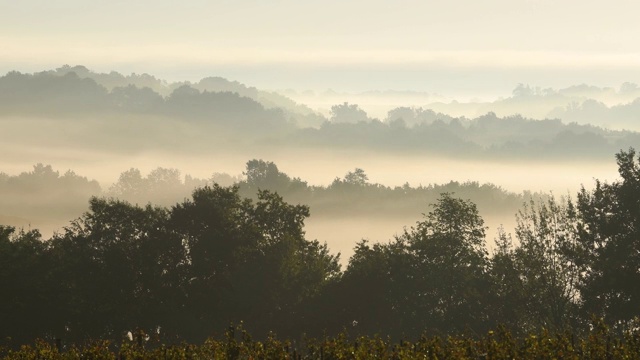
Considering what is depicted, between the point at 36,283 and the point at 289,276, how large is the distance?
18.9 metres

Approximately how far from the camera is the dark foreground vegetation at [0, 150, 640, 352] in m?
66.8

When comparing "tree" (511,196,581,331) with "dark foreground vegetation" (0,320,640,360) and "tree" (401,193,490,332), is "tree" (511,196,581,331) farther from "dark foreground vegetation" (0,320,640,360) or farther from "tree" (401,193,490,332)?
"dark foreground vegetation" (0,320,640,360)

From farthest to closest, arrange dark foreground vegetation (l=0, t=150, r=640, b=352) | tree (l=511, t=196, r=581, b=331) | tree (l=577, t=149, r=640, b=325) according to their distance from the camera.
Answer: tree (l=511, t=196, r=581, b=331) < dark foreground vegetation (l=0, t=150, r=640, b=352) < tree (l=577, t=149, r=640, b=325)

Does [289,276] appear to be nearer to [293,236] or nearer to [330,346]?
[293,236]

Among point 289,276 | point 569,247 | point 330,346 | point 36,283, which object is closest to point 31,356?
point 330,346

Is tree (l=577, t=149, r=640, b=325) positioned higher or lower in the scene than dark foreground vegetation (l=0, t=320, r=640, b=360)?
higher

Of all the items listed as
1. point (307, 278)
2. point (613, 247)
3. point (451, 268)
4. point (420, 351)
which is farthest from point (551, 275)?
point (420, 351)

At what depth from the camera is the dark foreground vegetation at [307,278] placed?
66812 millimetres

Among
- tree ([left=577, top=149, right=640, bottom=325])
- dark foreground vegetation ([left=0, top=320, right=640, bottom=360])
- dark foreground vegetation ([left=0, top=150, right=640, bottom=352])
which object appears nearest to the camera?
dark foreground vegetation ([left=0, top=320, right=640, bottom=360])

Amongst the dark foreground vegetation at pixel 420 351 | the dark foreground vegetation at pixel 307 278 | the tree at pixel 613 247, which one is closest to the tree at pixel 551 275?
the dark foreground vegetation at pixel 307 278

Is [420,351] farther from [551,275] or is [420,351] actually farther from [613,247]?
[551,275]

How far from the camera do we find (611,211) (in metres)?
67.7

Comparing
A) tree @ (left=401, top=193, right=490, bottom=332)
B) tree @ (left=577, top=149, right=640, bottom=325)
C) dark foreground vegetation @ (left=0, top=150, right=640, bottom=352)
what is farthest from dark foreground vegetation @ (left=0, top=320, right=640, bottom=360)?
tree @ (left=401, top=193, right=490, bottom=332)

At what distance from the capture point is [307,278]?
237ft
